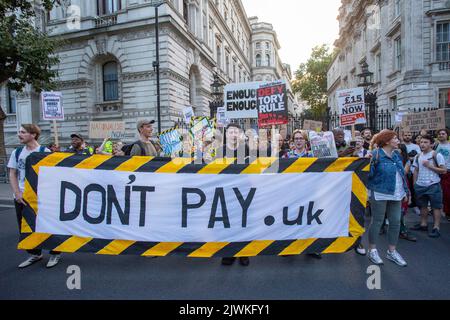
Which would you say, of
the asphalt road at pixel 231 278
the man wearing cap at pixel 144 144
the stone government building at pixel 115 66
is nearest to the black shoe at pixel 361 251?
the asphalt road at pixel 231 278

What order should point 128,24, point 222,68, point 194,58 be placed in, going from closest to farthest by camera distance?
point 128,24
point 194,58
point 222,68

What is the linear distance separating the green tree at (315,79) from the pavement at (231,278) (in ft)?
205

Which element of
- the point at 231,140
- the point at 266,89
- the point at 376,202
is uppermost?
the point at 266,89

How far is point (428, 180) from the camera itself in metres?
5.56

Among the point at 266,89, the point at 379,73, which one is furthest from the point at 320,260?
the point at 379,73

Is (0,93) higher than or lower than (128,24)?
lower

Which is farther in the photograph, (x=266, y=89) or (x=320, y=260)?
(x=266, y=89)

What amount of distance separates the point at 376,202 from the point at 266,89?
3.33 metres

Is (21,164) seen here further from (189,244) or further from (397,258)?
(397,258)

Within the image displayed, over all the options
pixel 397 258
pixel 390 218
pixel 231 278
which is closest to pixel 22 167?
pixel 231 278

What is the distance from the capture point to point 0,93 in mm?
25250

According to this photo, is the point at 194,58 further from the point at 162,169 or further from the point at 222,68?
the point at 162,169

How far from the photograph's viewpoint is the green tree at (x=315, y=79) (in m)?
63.4

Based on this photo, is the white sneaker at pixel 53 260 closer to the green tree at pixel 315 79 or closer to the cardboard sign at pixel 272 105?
the cardboard sign at pixel 272 105
